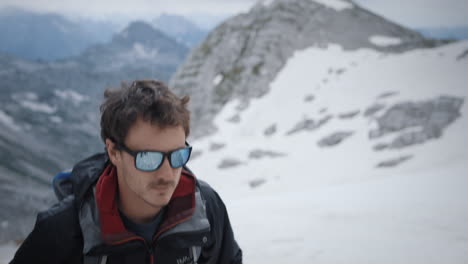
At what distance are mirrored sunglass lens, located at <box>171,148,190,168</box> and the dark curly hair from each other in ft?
0.75

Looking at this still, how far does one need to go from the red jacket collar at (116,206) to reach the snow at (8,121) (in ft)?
516

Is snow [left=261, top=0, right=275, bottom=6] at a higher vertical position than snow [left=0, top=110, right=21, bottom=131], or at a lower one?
higher

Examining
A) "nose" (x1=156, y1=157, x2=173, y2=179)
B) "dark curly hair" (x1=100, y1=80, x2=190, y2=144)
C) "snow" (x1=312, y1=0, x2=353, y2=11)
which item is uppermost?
"snow" (x1=312, y1=0, x2=353, y2=11)

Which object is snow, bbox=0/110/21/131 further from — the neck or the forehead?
the forehead

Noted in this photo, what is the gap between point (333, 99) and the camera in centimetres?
2931

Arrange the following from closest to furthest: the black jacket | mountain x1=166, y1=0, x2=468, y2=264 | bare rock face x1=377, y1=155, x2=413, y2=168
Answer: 1. the black jacket
2. mountain x1=166, y1=0, x2=468, y2=264
3. bare rock face x1=377, y1=155, x2=413, y2=168

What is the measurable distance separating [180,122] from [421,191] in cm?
934

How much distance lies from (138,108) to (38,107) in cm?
20252

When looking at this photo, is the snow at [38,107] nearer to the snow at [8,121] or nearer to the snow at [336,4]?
the snow at [8,121]

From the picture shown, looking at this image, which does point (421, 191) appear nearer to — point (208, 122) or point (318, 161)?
point (318, 161)

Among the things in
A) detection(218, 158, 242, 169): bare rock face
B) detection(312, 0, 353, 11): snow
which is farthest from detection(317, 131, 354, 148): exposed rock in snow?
detection(312, 0, 353, 11): snow

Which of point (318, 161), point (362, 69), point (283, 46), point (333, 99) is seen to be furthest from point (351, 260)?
point (283, 46)

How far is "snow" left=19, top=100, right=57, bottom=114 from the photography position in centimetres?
16323

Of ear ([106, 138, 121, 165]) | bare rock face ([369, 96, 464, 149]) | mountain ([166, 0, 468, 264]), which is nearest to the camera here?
ear ([106, 138, 121, 165])
